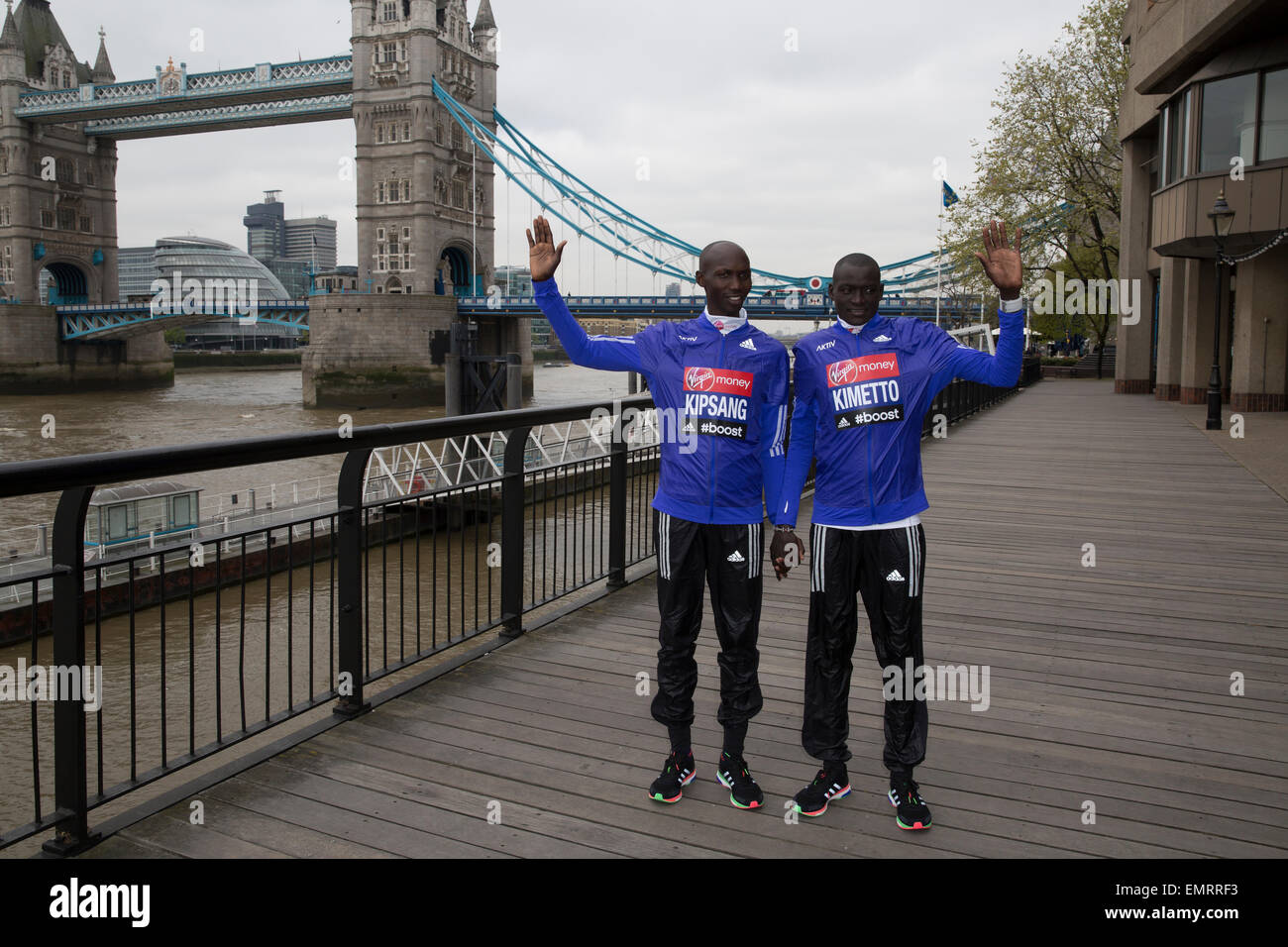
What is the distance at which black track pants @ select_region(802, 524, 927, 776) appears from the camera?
10.1ft

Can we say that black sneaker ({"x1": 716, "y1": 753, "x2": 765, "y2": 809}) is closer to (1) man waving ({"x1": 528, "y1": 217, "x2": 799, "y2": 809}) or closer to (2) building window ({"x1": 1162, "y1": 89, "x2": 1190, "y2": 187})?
(1) man waving ({"x1": 528, "y1": 217, "x2": 799, "y2": 809})

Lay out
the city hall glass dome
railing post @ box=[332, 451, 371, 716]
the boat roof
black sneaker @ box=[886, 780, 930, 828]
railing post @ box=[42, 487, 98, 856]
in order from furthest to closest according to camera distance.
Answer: the city hall glass dome < the boat roof < railing post @ box=[332, 451, 371, 716] < black sneaker @ box=[886, 780, 930, 828] < railing post @ box=[42, 487, 98, 856]

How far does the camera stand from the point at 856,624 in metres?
3.16

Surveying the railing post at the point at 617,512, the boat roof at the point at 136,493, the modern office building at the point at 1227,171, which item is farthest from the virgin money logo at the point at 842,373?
the modern office building at the point at 1227,171

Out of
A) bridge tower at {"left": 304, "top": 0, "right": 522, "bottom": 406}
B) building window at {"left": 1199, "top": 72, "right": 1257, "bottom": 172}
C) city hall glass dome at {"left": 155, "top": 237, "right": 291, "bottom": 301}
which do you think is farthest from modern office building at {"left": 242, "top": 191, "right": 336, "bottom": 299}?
building window at {"left": 1199, "top": 72, "right": 1257, "bottom": 172}

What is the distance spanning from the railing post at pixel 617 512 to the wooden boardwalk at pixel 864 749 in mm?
186

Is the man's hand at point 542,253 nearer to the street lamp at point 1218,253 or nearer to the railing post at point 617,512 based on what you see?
the railing post at point 617,512

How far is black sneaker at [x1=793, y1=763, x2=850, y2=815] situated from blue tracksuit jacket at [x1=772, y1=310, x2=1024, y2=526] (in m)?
0.78

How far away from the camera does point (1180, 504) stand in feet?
30.3

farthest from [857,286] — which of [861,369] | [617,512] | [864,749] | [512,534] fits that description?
[617,512]

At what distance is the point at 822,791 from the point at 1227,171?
62.4ft

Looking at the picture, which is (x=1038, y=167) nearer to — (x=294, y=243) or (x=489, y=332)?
(x=489, y=332)

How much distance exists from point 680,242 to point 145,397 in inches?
1351

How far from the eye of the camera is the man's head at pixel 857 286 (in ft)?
10.0
